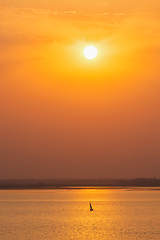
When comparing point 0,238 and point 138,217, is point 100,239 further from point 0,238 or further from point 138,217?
point 138,217

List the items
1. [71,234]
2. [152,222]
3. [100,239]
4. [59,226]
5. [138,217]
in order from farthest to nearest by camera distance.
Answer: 1. [138,217]
2. [152,222]
3. [59,226]
4. [71,234]
5. [100,239]

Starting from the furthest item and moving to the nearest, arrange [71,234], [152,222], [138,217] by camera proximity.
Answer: [138,217], [152,222], [71,234]

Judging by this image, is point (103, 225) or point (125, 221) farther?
point (125, 221)

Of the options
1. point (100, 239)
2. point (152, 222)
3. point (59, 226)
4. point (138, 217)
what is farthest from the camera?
point (138, 217)

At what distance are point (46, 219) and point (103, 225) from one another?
1093 centimetres

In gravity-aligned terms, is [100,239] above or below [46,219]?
below

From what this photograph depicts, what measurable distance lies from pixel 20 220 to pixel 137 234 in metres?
19.8

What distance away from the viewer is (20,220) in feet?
189

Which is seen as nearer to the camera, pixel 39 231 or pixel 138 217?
pixel 39 231

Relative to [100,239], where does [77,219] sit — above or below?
above

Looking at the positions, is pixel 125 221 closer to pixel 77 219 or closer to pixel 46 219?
pixel 77 219

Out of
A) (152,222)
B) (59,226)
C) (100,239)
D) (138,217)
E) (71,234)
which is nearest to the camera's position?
(100,239)

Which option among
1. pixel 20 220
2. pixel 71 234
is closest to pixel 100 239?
pixel 71 234

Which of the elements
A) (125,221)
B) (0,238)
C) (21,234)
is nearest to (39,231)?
(21,234)
